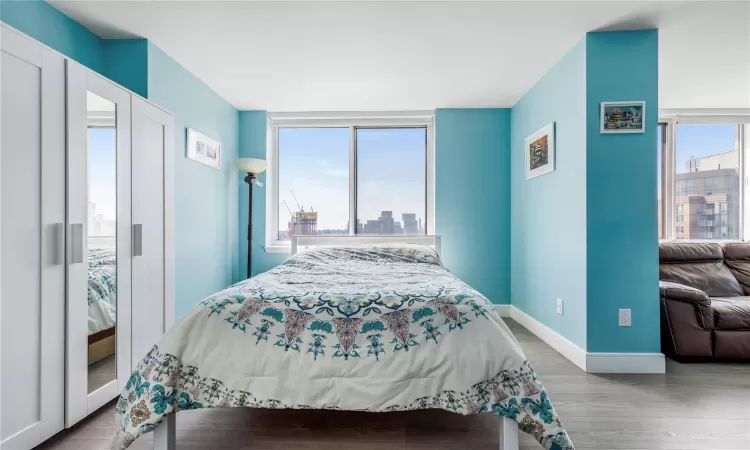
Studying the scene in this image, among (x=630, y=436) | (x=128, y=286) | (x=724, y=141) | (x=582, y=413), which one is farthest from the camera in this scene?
(x=724, y=141)

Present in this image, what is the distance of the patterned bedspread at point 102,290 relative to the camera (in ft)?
6.03

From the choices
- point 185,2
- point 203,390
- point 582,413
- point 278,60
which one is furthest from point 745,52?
point 203,390

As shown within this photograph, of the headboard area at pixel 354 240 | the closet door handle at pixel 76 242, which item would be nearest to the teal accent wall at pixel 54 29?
the closet door handle at pixel 76 242

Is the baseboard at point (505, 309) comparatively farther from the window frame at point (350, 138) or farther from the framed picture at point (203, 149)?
the framed picture at point (203, 149)

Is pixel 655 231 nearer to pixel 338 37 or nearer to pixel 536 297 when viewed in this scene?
pixel 536 297

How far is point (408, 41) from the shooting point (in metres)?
2.58

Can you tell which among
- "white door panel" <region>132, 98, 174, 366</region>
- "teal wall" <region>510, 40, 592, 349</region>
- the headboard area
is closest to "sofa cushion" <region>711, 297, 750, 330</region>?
"teal wall" <region>510, 40, 592, 349</region>

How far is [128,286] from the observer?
2084 millimetres

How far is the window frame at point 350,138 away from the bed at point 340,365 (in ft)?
8.66

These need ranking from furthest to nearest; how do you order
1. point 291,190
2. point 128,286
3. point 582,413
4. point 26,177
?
point 291,190
point 128,286
point 582,413
point 26,177

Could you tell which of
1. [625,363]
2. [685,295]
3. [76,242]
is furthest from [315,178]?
[685,295]

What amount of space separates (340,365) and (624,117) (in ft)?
8.10

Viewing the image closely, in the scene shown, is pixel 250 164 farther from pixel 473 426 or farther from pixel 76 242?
pixel 473 426

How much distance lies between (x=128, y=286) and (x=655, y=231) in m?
3.34
